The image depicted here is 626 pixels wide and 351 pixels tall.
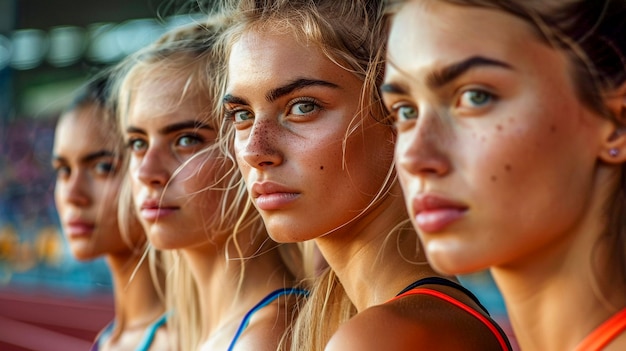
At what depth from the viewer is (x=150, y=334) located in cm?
249

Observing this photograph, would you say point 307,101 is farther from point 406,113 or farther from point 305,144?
point 406,113

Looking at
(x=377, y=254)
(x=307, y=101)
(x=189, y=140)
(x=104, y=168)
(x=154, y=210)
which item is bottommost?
(x=104, y=168)

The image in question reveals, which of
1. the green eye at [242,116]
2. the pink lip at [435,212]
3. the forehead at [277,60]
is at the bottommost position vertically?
the green eye at [242,116]

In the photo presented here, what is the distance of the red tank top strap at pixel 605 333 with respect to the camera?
1002 millimetres

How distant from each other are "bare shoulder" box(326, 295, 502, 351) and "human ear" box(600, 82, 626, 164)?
369 mm

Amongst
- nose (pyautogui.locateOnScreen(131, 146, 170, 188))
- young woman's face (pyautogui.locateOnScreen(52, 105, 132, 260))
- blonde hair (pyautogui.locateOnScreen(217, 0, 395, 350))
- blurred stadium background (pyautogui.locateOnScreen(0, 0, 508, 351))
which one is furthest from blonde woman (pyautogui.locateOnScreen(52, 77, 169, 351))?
blurred stadium background (pyautogui.locateOnScreen(0, 0, 508, 351))

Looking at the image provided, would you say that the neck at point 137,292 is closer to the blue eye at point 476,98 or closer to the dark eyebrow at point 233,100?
the dark eyebrow at point 233,100

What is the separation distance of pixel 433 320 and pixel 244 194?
2.55 ft

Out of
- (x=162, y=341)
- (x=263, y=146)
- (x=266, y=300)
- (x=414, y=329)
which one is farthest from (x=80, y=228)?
(x=414, y=329)

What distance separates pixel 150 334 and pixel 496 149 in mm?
1704

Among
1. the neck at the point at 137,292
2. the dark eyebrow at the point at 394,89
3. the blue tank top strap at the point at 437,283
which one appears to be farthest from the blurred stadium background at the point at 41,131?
the dark eyebrow at the point at 394,89

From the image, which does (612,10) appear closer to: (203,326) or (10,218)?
(203,326)

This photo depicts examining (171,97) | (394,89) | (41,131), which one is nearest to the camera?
(394,89)

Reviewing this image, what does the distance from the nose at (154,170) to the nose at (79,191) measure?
622 mm
